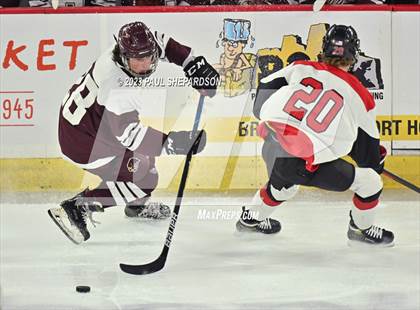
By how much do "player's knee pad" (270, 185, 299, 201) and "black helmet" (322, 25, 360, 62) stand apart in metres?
0.47

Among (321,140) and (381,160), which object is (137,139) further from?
(381,160)

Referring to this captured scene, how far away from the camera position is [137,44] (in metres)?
3.27

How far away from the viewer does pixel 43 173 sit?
11.5 feet

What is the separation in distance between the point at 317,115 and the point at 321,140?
0.08 m

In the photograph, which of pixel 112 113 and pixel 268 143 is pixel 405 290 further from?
pixel 112 113

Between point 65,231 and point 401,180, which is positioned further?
point 401,180

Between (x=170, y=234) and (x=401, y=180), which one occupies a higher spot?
(x=401, y=180)

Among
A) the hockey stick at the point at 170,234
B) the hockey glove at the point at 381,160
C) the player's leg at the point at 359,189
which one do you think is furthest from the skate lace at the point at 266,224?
the hockey glove at the point at 381,160

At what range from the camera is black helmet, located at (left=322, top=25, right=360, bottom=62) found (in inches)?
131

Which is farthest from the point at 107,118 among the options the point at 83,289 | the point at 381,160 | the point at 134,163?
the point at 381,160

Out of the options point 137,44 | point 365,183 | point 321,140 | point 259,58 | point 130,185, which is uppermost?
point 137,44

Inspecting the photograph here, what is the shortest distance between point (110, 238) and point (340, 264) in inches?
30.7

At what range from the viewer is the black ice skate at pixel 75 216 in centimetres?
330

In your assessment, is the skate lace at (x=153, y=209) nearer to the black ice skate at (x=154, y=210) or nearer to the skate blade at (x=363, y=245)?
the black ice skate at (x=154, y=210)
